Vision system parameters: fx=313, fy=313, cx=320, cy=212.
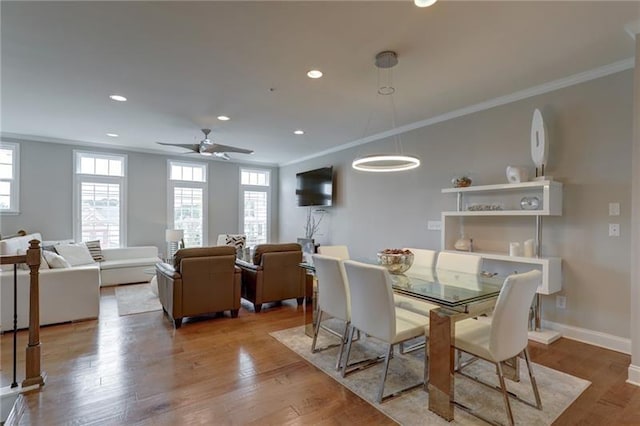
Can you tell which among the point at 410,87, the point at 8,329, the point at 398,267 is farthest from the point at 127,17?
the point at 8,329

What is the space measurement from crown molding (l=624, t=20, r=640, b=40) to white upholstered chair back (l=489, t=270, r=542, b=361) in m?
2.09

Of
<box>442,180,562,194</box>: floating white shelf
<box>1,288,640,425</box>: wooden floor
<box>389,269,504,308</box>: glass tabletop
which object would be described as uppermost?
<box>442,180,562,194</box>: floating white shelf

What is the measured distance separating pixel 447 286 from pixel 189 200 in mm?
6410

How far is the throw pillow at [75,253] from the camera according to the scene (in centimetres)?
506

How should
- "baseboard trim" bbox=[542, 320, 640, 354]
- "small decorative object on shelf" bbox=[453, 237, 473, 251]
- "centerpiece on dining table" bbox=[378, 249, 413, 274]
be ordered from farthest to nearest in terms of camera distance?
"small decorative object on shelf" bbox=[453, 237, 473, 251] < "baseboard trim" bbox=[542, 320, 640, 354] < "centerpiece on dining table" bbox=[378, 249, 413, 274]

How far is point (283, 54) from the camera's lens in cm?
277

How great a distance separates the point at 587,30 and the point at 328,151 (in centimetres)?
467

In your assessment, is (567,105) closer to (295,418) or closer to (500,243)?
(500,243)

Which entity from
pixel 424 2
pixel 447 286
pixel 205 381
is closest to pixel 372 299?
pixel 447 286

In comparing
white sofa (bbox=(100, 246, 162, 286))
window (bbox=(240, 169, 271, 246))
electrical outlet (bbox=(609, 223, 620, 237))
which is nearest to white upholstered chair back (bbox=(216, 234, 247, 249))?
window (bbox=(240, 169, 271, 246))

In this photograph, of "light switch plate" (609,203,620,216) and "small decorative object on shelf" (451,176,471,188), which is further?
"small decorative object on shelf" (451,176,471,188)

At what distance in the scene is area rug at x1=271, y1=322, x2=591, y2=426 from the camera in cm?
203

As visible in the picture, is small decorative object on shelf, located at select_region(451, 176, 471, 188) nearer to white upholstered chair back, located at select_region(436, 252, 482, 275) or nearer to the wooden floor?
white upholstered chair back, located at select_region(436, 252, 482, 275)

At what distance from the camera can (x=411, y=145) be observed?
195 inches
